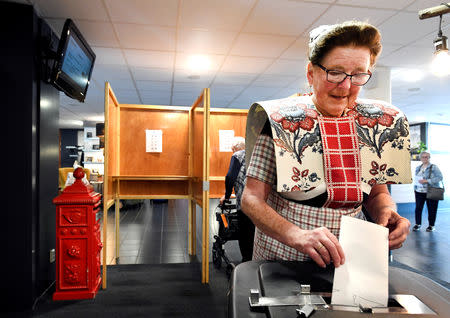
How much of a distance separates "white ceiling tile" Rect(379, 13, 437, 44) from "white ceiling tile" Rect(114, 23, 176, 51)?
2452 millimetres

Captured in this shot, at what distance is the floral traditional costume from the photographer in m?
0.78

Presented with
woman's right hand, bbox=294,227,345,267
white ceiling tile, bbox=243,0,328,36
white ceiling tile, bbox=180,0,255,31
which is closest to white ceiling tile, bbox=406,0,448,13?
white ceiling tile, bbox=243,0,328,36

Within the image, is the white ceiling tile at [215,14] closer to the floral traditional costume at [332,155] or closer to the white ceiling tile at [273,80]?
the white ceiling tile at [273,80]

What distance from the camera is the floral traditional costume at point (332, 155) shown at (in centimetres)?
78

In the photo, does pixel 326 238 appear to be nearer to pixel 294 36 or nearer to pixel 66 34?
pixel 66 34

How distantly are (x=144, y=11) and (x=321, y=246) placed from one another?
317 centimetres

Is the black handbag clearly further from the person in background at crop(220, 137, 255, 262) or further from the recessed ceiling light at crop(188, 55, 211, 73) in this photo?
the recessed ceiling light at crop(188, 55, 211, 73)

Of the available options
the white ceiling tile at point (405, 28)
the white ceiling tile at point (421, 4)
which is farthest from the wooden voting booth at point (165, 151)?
the white ceiling tile at point (421, 4)


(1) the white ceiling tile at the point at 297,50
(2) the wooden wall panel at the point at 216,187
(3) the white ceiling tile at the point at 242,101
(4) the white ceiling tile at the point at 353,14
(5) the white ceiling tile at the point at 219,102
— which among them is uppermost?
(4) the white ceiling tile at the point at 353,14

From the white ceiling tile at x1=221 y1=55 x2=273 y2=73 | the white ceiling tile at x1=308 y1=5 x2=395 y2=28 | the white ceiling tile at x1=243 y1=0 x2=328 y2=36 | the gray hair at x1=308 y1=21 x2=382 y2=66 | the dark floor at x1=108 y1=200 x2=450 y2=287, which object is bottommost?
the dark floor at x1=108 y1=200 x2=450 y2=287

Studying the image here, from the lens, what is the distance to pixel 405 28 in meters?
3.59

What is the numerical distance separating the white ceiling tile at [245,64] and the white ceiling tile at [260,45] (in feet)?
0.60

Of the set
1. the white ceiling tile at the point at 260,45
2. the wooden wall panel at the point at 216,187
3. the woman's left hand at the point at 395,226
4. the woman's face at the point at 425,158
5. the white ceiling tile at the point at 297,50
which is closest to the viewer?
the woman's left hand at the point at 395,226

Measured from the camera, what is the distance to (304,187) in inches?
30.5
